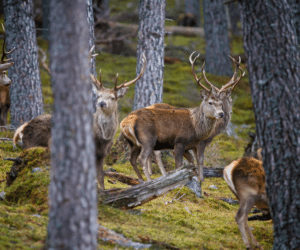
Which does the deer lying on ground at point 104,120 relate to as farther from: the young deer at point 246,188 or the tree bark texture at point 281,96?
the tree bark texture at point 281,96

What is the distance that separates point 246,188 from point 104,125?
263cm

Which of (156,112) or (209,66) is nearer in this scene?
(156,112)

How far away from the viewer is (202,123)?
28.6ft

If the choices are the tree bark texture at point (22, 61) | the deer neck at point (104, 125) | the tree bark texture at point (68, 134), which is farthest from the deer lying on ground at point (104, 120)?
the tree bark texture at point (68, 134)

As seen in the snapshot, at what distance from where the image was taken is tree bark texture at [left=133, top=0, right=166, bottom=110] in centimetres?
958

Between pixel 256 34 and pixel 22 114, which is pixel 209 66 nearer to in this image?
pixel 22 114

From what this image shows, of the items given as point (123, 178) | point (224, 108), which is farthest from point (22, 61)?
point (224, 108)

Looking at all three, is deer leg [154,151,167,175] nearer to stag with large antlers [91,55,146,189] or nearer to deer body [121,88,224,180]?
deer body [121,88,224,180]

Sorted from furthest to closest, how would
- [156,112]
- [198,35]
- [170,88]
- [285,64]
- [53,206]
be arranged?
[198,35] → [170,88] → [156,112] → [285,64] → [53,206]

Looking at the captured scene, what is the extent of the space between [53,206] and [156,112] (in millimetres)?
5239

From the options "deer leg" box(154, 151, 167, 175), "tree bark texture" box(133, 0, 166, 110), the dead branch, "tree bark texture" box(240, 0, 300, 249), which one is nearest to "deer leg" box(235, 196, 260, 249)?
"tree bark texture" box(240, 0, 300, 249)

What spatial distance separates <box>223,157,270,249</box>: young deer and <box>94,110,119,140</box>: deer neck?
2.16 metres

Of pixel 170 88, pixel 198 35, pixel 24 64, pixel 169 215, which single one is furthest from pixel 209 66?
pixel 169 215

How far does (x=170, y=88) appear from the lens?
16297mm
